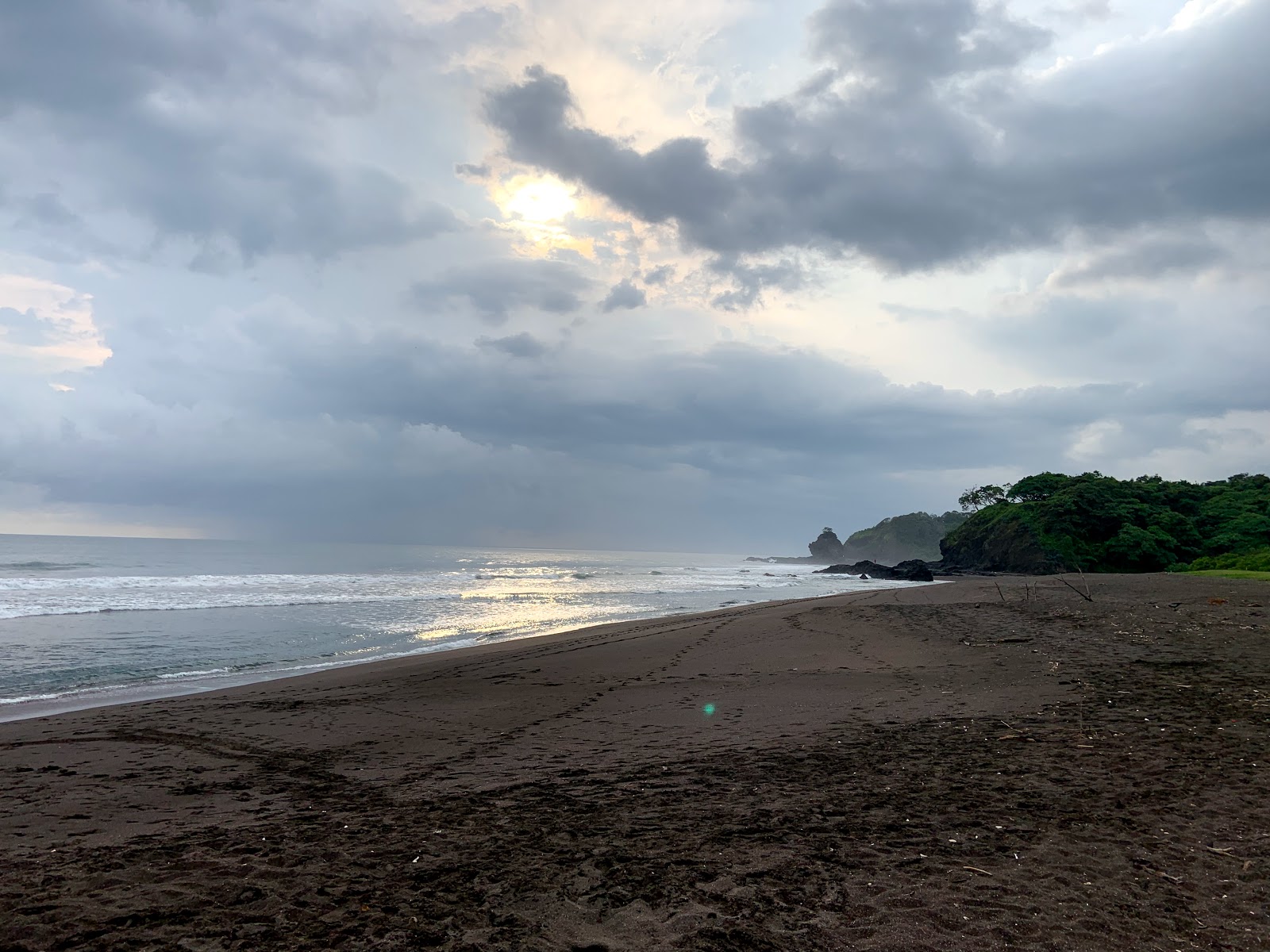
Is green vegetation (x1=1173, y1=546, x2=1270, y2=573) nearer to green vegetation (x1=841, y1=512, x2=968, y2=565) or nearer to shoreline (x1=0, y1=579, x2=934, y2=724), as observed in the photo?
shoreline (x1=0, y1=579, x2=934, y2=724)

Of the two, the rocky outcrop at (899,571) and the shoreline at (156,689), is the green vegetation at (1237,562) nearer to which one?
the rocky outcrop at (899,571)

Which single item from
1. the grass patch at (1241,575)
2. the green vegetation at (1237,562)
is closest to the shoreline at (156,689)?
the grass patch at (1241,575)

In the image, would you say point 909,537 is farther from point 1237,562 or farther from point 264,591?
point 264,591

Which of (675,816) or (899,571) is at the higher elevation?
(675,816)

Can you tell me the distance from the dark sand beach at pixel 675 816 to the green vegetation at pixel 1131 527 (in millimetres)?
49945

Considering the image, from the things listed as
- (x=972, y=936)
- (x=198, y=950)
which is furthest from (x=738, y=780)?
(x=198, y=950)

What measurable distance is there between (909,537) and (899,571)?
10664 cm

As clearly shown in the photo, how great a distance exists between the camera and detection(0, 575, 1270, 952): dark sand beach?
3928 mm

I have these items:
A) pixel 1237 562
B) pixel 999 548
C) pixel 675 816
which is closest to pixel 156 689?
pixel 675 816

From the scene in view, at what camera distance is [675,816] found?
5621 millimetres

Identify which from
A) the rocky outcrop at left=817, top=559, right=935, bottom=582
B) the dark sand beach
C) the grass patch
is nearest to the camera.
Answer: the dark sand beach

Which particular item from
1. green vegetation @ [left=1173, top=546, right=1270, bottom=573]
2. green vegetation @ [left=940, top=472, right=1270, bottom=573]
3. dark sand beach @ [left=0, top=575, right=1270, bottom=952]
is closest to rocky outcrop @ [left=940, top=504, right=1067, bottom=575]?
green vegetation @ [left=940, top=472, right=1270, bottom=573]

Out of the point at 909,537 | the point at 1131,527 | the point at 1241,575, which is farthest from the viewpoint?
the point at 909,537

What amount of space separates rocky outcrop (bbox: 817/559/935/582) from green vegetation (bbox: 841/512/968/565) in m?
75.2
